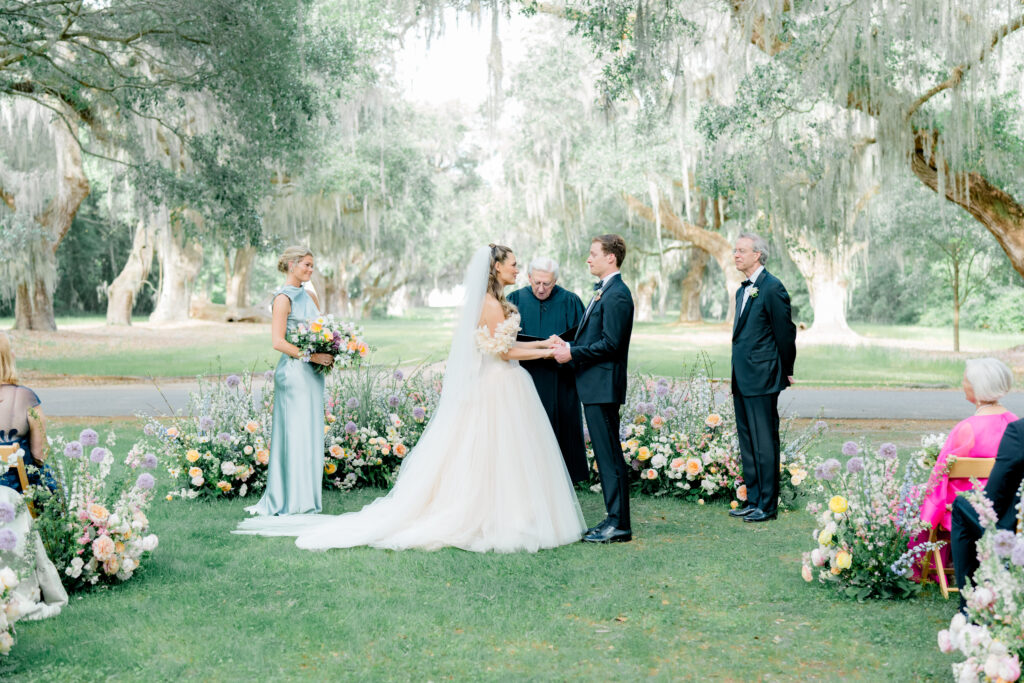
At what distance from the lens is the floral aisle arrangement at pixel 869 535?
4.36 m

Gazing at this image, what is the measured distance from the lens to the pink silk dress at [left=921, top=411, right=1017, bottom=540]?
399 centimetres

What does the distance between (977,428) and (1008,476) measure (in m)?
0.62

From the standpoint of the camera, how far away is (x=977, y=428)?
4.01 m

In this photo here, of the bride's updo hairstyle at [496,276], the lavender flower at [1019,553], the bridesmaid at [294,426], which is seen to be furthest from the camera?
the bridesmaid at [294,426]

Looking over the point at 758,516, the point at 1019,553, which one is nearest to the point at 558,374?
the point at 758,516

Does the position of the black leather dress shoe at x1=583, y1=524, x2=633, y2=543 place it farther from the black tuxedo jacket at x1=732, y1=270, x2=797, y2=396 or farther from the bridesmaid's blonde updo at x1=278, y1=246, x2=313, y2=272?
the bridesmaid's blonde updo at x1=278, y1=246, x2=313, y2=272

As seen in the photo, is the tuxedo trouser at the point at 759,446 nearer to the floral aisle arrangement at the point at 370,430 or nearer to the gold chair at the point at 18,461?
the floral aisle arrangement at the point at 370,430

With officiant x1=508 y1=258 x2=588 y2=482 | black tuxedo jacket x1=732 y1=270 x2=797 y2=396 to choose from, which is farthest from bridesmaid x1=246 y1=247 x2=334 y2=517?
black tuxedo jacket x1=732 y1=270 x2=797 y2=396

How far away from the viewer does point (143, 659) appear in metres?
3.69

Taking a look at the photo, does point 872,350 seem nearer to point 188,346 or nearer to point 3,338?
point 188,346

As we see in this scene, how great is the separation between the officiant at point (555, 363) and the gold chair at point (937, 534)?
2.93 meters

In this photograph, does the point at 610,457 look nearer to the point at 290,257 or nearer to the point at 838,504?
the point at 838,504

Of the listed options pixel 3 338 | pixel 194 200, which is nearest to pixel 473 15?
pixel 194 200

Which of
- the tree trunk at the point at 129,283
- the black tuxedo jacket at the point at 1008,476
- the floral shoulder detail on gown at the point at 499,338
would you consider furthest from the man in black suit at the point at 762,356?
the tree trunk at the point at 129,283
